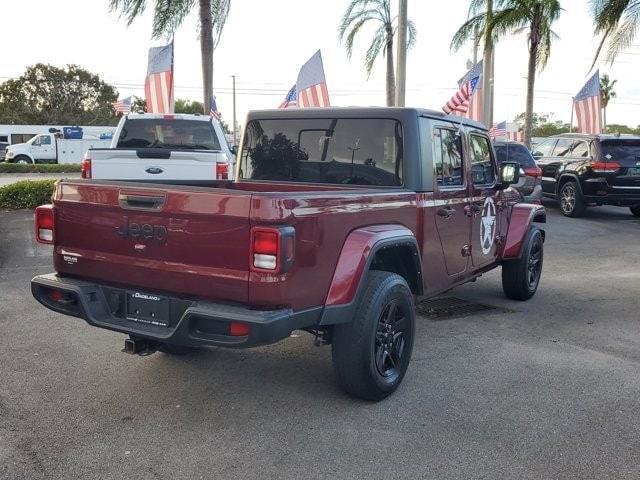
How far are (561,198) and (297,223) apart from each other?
1285 cm

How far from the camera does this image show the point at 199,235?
3451 millimetres

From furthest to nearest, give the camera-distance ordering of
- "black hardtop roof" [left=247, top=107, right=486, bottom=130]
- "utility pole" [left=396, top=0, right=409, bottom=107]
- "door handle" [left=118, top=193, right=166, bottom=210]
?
"utility pole" [left=396, top=0, right=409, bottom=107], "black hardtop roof" [left=247, top=107, right=486, bottom=130], "door handle" [left=118, top=193, right=166, bottom=210]

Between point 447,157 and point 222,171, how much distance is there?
4256 mm

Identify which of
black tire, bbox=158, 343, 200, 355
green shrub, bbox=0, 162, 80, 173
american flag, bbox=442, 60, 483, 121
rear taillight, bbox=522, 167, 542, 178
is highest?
american flag, bbox=442, 60, 483, 121

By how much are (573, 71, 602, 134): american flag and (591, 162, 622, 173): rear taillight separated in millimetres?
6542

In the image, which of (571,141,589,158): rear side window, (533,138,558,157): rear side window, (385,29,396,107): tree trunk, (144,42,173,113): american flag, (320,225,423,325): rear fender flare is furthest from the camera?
(385,29,396,107): tree trunk

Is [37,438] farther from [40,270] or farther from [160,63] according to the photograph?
[160,63]

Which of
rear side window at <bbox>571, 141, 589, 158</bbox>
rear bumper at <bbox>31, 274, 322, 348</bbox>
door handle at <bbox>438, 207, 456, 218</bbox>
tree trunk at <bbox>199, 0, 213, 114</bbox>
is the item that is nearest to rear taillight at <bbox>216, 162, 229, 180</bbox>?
door handle at <bbox>438, 207, 456, 218</bbox>

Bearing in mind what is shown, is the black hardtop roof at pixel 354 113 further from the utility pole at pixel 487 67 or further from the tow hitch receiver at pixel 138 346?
the utility pole at pixel 487 67

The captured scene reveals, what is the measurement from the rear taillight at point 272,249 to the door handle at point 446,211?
1.83 meters

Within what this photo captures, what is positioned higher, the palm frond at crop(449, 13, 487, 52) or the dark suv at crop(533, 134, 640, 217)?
the palm frond at crop(449, 13, 487, 52)

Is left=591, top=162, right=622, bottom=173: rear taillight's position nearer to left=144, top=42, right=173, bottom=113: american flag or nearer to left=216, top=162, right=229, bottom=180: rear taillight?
left=216, top=162, right=229, bottom=180: rear taillight

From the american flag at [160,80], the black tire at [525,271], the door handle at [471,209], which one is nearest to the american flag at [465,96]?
the american flag at [160,80]

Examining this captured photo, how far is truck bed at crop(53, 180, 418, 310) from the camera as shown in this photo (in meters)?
3.33
